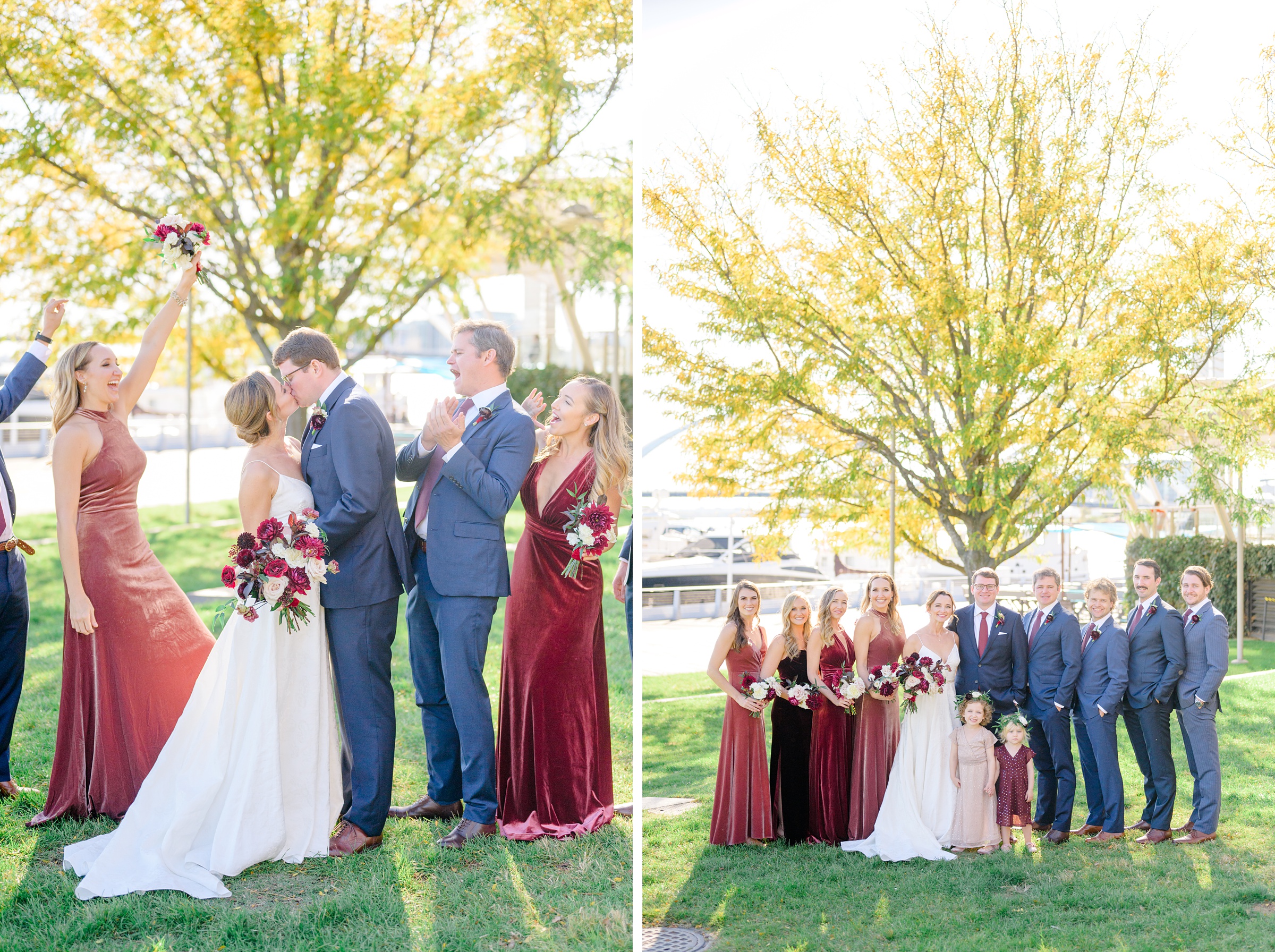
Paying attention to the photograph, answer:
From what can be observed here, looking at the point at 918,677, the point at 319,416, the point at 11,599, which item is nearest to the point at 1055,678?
the point at 918,677

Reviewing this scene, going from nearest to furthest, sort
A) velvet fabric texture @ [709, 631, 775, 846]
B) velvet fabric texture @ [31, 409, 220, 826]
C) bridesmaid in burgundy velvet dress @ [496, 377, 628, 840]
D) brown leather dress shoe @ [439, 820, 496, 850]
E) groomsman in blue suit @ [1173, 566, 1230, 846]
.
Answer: brown leather dress shoe @ [439, 820, 496, 850] < bridesmaid in burgundy velvet dress @ [496, 377, 628, 840] < velvet fabric texture @ [31, 409, 220, 826] < groomsman in blue suit @ [1173, 566, 1230, 846] < velvet fabric texture @ [709, 631, 775, 846]

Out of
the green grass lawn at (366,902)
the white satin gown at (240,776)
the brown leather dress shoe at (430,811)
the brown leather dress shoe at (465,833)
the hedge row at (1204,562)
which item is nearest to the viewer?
the green grass lawn at (366,902)

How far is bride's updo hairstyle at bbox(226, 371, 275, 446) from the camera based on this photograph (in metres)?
4.12

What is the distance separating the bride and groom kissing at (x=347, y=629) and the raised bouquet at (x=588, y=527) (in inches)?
4.5

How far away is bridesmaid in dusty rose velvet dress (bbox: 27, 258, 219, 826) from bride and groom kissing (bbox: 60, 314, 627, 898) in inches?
19.9

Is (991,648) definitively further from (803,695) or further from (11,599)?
(11,599)

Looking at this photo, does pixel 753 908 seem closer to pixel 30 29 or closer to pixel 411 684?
pixel 411 684

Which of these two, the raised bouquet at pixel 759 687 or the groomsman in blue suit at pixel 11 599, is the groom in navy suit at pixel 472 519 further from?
the groomsman in blue suit at pixel 11 599

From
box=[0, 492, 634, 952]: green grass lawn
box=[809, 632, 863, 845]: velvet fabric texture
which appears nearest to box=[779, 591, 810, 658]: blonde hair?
box=[809, 632, 863, 845]: velvet fabric texture

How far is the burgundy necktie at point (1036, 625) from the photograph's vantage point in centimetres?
558

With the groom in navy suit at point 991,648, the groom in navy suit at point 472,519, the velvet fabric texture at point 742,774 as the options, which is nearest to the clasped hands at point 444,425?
the groom in navy suit at point 472,519

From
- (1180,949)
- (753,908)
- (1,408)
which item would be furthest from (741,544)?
(1,408)

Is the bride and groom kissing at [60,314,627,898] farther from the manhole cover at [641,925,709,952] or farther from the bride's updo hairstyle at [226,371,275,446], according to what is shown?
the manhole cover at [641,925,709,952]

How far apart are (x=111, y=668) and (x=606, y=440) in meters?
2.24
